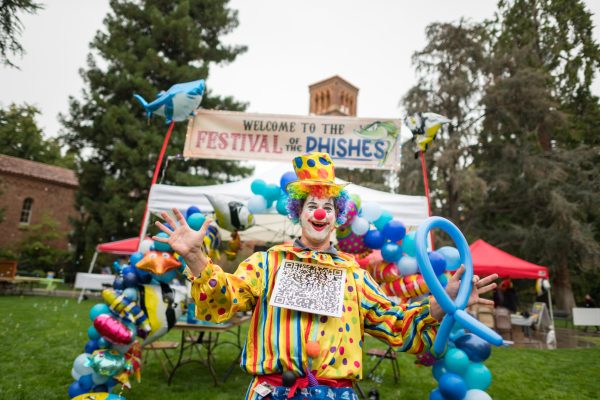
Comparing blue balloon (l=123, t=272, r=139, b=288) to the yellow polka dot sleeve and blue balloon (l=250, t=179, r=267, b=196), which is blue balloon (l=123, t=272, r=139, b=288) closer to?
blue balloon (l=250, t=179, r=267, b=196)

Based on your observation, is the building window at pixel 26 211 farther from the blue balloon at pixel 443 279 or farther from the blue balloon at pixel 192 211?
the blue balloon at pixel 443 279

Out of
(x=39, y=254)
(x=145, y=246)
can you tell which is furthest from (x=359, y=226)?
(x=39, y=254)

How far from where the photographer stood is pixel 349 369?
1789mm

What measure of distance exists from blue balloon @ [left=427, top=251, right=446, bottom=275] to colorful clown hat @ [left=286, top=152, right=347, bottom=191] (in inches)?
63.5

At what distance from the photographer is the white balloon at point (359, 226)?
13.3ft

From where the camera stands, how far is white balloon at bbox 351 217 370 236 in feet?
13.3

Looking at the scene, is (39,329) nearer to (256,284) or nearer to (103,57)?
(256,284)

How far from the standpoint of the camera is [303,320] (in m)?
1.88

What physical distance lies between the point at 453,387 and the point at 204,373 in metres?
3.47

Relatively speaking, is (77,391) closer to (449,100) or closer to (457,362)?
(457,362)

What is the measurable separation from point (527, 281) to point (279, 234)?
17045 millimetres

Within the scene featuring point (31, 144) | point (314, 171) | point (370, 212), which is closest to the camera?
point (314, 171)

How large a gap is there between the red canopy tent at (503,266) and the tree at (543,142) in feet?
18.5

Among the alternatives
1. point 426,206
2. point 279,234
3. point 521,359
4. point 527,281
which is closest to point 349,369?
point 426,206
